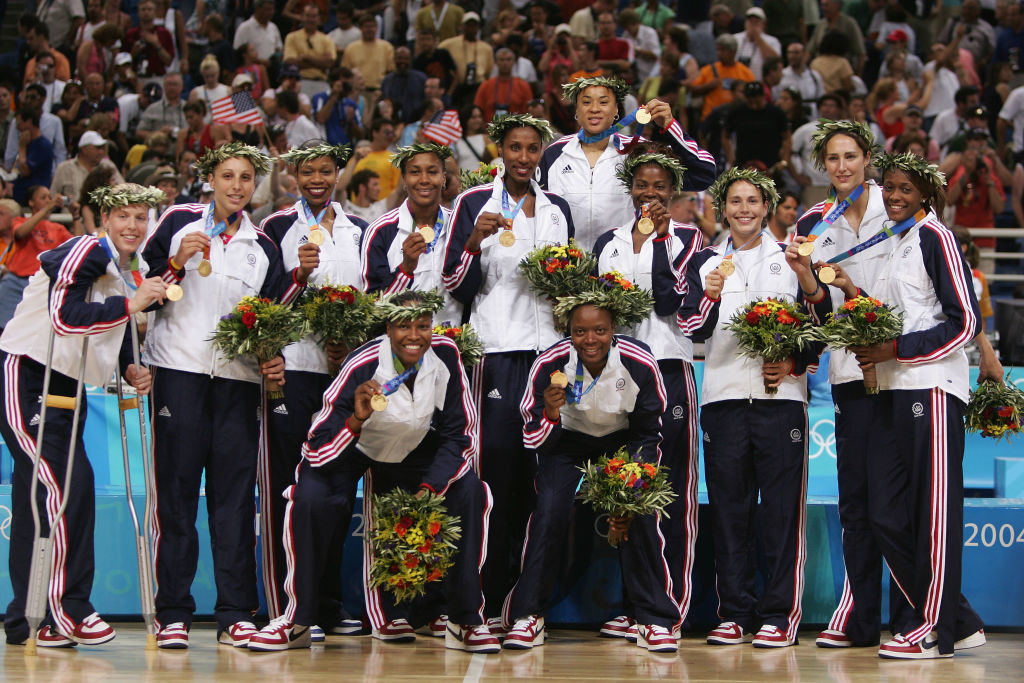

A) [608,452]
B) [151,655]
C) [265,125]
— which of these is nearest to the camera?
[151,655]

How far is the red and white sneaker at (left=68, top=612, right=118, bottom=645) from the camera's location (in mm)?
6645

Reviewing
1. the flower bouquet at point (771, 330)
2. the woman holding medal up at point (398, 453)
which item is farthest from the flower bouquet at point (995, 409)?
the woman holding medal up at point (398, 453)

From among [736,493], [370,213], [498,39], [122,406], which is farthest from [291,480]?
[498,39]

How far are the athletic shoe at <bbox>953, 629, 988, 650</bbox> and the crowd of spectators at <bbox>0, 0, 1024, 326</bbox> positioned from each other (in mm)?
5909

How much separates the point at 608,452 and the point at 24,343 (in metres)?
3.14

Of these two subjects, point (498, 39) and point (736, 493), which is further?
point (498, 39)

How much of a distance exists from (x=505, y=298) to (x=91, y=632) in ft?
9.17

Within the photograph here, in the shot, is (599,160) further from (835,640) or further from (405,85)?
(405,85)

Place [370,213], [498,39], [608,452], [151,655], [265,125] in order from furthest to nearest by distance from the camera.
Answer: [498,39] → [265,125] → [370,213] → [608,452] → [151,655]

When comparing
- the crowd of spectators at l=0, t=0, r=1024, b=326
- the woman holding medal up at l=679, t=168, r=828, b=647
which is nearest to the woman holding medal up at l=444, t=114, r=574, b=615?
the woman holding medal up at l=679, t=168, r=828, b=647

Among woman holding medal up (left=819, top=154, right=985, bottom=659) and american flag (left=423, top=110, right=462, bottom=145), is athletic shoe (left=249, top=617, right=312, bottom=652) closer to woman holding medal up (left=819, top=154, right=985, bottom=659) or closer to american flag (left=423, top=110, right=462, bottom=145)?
woman holding medal up (left=819, top=154, right=985, bottom=659)

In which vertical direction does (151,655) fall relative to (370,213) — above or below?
below

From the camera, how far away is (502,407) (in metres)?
7.05

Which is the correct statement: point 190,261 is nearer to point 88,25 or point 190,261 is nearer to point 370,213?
point 370,213
